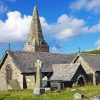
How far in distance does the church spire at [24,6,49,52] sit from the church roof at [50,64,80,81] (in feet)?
49.3

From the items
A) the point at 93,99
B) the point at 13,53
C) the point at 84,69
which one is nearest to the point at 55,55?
the point at 84,69

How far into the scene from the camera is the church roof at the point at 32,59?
168ft

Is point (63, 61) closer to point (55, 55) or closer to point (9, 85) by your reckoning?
point (55, 55)

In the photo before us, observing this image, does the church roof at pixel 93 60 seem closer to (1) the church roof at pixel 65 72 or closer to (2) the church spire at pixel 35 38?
(1) the church roof at pixel 65 72

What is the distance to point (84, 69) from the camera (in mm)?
57406

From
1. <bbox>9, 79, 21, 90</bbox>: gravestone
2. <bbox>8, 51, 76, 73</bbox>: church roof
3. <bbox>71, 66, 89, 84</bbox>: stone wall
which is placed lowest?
<bbox>9, 79, 21, 90</bbox>: gravestone

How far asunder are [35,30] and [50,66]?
49.9ft

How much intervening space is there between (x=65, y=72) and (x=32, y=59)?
20.6 ft

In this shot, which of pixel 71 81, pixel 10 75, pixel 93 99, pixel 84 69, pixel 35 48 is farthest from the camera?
pixel 35 48

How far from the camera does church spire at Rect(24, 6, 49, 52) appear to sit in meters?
68.1

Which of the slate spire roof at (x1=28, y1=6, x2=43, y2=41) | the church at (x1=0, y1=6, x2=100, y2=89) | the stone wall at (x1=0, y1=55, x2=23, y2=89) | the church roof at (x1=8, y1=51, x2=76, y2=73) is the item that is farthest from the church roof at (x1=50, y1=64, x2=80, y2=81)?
the slate spire roof at (x1=28, y1=6, x2=43, y2=41)

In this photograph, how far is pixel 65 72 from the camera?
168 feet

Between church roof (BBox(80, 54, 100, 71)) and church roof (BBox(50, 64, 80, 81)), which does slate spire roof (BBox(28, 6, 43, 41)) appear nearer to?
church roof (BBox(80, 54, 100, 71))

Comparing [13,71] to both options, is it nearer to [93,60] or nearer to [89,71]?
[89,71]
